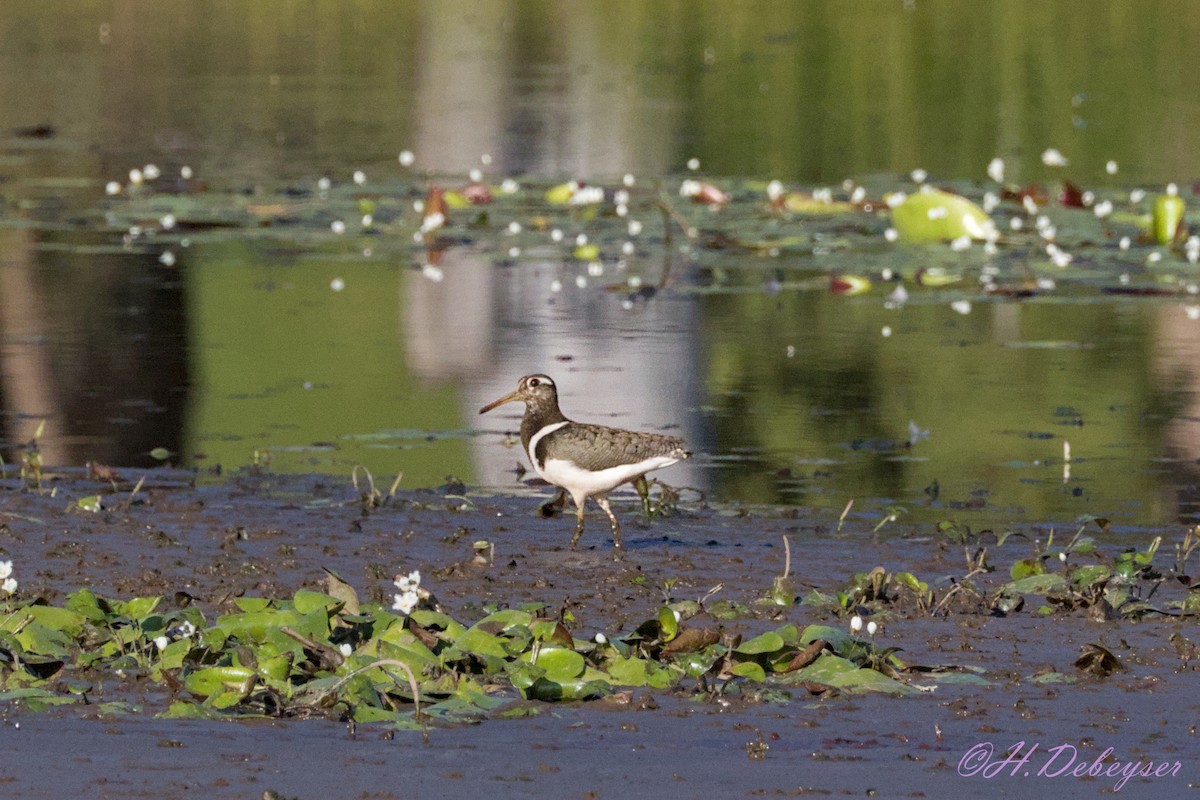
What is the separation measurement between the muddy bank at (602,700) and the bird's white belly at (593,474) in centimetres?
25

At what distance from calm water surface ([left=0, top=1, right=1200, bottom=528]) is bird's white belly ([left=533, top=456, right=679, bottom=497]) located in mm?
1122

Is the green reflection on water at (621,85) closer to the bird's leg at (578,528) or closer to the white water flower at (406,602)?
the bird's leg at (578,528)

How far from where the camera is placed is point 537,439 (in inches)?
357

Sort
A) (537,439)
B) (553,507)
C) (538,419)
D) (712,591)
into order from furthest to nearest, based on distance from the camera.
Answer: (553,507), (538,419), (537,439), (712,591)

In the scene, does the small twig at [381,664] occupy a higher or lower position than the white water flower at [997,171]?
lower

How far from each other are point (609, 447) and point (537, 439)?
434 millimetres

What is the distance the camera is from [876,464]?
34.2 ft

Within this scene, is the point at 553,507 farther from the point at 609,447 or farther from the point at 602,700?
the point at 602,700

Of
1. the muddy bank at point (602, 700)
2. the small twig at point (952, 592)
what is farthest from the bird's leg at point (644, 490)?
the small twig at point (952, 592)

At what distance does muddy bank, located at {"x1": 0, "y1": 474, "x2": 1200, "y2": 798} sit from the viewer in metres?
5.88

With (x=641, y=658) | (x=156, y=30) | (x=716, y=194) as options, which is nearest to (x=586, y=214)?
(x=716, y=194)

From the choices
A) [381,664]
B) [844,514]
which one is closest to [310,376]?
[844,514]

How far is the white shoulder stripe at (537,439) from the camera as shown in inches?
354

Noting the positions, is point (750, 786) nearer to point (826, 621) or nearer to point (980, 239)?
point (826, 621)
